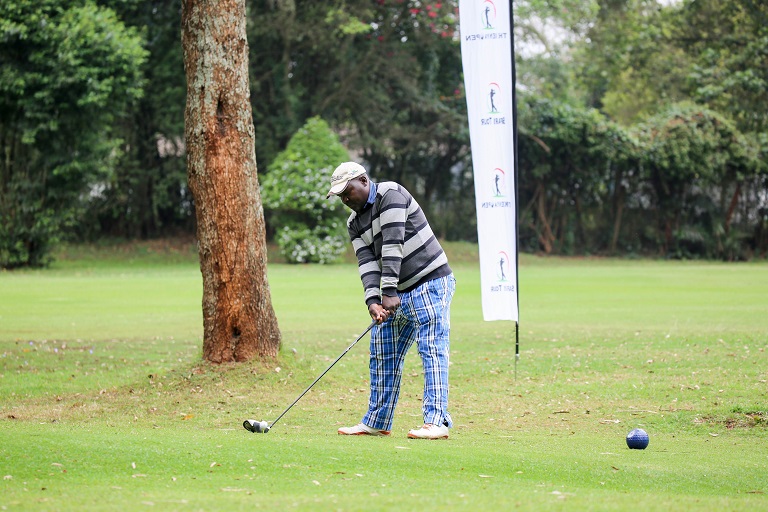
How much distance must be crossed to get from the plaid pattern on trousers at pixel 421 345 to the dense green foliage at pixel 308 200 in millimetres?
26150

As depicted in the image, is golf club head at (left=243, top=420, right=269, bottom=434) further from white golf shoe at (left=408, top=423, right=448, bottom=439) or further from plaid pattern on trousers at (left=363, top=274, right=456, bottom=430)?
white golf shoe at (left=408, top=423, right=448, bottom=439)

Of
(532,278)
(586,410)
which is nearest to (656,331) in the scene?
(586,410)

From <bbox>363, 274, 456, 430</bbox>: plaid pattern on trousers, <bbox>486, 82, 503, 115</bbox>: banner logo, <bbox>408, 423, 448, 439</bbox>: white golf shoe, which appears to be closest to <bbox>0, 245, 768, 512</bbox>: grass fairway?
<bbox>408, 423, 448, 439</bbox>: white golf shoe

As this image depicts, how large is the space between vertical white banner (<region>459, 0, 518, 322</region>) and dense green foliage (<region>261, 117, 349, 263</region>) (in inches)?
876

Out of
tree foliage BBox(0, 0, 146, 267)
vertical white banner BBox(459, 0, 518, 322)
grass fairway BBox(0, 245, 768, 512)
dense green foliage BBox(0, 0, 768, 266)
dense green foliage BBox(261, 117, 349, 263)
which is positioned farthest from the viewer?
dense green foliage BBox(0, 0, 768, 266)

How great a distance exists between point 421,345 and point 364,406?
291 cm

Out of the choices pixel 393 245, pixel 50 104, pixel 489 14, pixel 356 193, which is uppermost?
pixel 50 104

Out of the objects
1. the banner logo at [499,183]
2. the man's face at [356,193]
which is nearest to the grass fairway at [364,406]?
the man's face at [356,193]

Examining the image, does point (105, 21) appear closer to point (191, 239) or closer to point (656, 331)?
point (191, 239)

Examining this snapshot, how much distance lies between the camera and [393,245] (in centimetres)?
807

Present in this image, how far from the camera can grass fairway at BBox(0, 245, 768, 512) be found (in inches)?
244

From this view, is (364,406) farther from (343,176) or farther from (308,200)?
(308,200)

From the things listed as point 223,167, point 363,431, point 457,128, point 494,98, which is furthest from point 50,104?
point 363,431

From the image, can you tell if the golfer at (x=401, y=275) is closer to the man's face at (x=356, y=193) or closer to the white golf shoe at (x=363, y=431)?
the man's face at (x=356, y=193)
